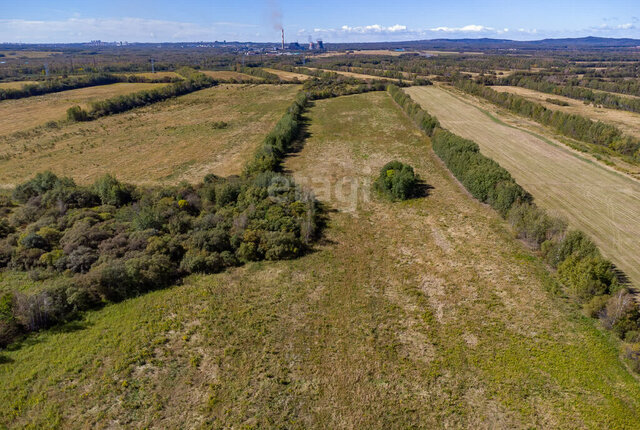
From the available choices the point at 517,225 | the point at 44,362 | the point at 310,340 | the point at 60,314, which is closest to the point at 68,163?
the point at 60,314

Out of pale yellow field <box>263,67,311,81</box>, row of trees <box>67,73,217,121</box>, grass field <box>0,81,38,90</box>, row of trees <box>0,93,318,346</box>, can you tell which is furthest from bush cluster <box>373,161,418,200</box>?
grass field <box>0,81,38,90</box>

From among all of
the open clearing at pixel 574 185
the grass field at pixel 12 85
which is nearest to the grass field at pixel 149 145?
the open clearing at pixel 574 185

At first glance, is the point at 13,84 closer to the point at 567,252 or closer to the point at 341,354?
the point at 341,354

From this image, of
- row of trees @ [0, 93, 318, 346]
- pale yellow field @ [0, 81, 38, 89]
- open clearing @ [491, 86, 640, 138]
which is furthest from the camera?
pale yellow field @ [0, 81, 38, 89]

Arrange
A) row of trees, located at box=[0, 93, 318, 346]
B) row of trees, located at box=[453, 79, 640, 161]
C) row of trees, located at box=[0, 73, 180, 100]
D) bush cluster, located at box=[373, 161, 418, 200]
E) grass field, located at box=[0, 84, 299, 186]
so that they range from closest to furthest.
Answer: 1. row of trees, located at box=[0, 93, 318, 346]
2. bush cluster, located at box=[373, 161, 418, 200]
3. grass field, located at box=[0, 84, 299, 186]
4. row of trees, located at box=[453, 79, 640, 161]
5. row of trees, located at box=[0, 73, 180, 100]

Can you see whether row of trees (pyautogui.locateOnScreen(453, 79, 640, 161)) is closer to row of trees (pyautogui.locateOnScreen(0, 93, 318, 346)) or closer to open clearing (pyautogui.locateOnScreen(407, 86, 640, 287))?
open clearing (pyautogui.locateOnScreen(407, 86, 640, 287))

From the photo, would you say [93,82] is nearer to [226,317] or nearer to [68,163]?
[68,163]

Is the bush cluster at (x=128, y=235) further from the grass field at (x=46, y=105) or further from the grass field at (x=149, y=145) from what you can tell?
the grass field at (x=46, y=105)
